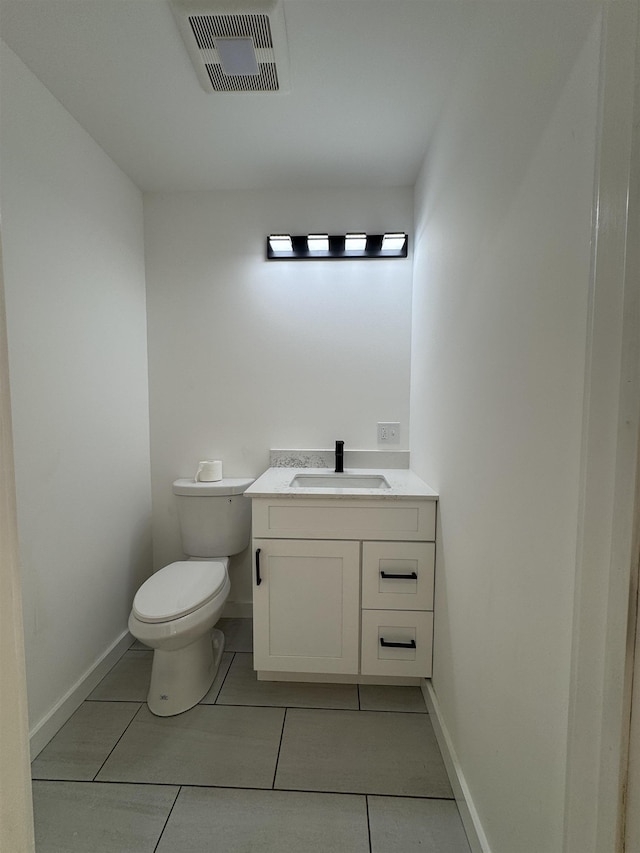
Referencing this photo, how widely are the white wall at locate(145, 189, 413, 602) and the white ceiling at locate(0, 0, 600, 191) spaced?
172 millimetres

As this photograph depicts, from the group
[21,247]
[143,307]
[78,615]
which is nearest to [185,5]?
[21,247]

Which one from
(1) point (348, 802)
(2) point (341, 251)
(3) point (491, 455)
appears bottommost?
(1) point (348, 802)

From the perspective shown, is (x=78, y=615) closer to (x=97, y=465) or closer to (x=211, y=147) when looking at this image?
(x=97, y=465)

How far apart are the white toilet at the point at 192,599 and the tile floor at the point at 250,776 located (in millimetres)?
96

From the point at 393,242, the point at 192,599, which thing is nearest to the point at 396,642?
the point at 192,599

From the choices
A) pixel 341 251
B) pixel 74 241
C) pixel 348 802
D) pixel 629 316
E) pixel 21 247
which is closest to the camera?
pixel 629 316

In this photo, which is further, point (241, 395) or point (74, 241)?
point (241, 395)

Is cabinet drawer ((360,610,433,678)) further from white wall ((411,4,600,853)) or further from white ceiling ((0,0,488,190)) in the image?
white ceiling ((0,0,488,190))

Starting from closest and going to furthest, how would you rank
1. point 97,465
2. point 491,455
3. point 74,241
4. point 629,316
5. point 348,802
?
point 629,316, point 491,455, point 348,802, point 74,241, point 97,465

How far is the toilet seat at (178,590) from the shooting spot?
4.47 ft

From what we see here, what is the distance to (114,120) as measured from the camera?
58.9 inches

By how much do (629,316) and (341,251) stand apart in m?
1.66

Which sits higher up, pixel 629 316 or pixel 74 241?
pixel 74 241

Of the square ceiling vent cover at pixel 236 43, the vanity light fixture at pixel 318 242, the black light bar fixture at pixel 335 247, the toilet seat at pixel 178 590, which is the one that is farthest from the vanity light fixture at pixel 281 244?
the toilet seat at pixel 178 590
